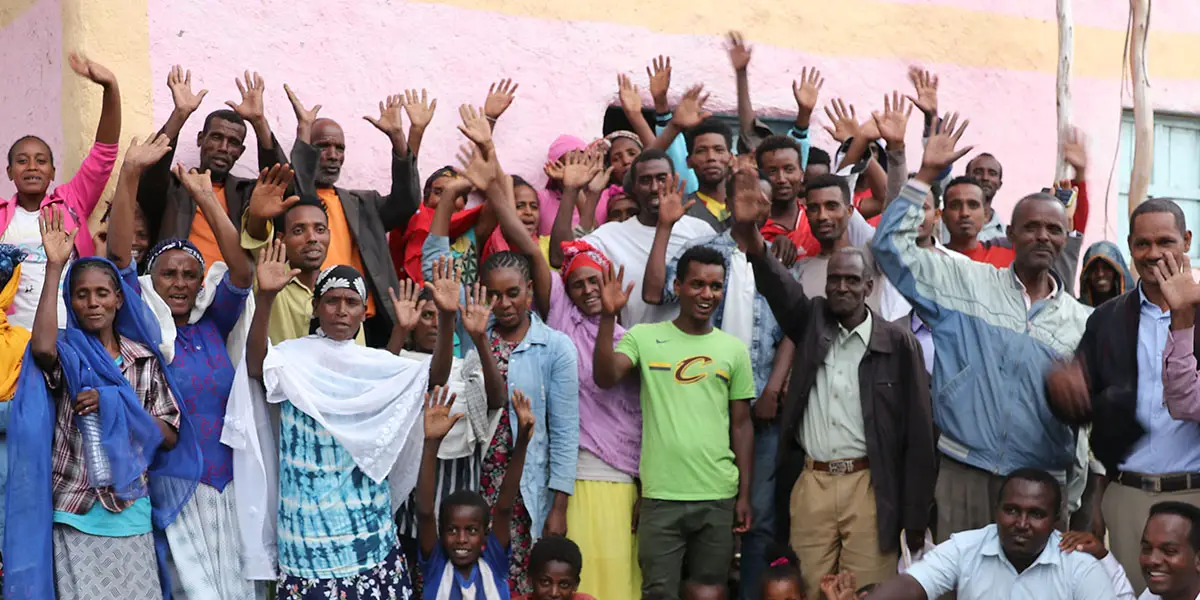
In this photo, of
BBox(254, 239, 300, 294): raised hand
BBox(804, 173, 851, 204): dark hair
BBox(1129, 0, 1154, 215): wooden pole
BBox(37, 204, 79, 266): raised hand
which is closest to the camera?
BBox(37, 204, 79, 266): raised hand

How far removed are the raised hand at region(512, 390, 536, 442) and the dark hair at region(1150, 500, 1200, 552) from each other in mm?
2218

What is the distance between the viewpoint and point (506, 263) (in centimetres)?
569

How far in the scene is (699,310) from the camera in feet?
18.6

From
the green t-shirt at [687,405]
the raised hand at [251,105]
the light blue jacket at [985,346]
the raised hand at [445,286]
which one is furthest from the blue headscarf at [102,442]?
the light blue jacket at [985,346]

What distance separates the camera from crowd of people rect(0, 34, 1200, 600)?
16.4 feet

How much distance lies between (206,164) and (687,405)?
Result: 2.39 metres

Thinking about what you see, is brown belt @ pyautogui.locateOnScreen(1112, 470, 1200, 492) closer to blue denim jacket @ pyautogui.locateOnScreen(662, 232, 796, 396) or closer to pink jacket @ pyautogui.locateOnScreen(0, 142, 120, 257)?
blue denim jacket @ pyautogui.locateOnScreen(662, 232, 796, 396)

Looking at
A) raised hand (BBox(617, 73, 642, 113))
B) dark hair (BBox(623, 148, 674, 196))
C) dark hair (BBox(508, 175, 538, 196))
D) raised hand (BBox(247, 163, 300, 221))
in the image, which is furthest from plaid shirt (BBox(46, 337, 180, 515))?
raised hand (BBox(617, 73, 642, 113))

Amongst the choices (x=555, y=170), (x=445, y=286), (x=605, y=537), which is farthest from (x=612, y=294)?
(x=555, y=170)

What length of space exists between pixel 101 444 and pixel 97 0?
2.45 meters

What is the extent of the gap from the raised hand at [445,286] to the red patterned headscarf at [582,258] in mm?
684

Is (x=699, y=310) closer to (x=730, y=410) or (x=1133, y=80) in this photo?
(x=730, y=410)

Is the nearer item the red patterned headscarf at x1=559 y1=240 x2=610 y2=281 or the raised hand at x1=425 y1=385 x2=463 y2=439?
the raised hand at x1=425 y1=385 x2=463 y2=439

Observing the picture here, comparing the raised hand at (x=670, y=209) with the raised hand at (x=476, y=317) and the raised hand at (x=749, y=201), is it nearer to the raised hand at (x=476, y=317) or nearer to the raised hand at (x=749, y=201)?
the raised hand at (x=749, y=201)
